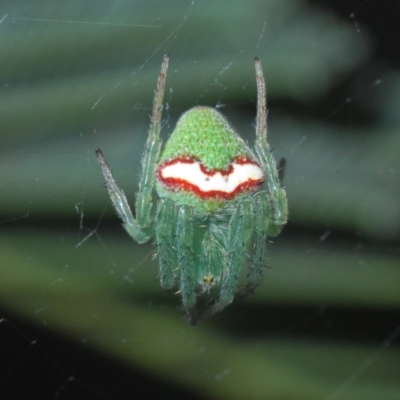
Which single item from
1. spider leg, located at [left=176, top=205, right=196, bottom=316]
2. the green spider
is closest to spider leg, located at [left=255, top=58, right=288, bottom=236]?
the green spider

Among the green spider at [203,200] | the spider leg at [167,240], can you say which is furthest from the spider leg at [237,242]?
the spider leg at [167,240]

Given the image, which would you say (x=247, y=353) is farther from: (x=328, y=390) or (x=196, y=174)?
(x=196, y=174)

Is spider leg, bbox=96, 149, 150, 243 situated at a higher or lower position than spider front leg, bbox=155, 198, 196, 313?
higher

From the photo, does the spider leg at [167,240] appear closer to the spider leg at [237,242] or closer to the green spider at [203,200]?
the green spider at [203,200]

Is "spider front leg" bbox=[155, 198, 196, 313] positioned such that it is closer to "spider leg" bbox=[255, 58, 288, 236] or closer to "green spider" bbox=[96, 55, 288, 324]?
"green spider" bbox=[96, 55, 288, 324]

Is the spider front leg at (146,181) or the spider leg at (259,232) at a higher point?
the spider front leg at (146,181)

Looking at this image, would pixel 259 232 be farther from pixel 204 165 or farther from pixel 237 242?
pixel 204 165

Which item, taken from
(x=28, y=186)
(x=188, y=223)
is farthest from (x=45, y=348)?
(x=188, y=223)
